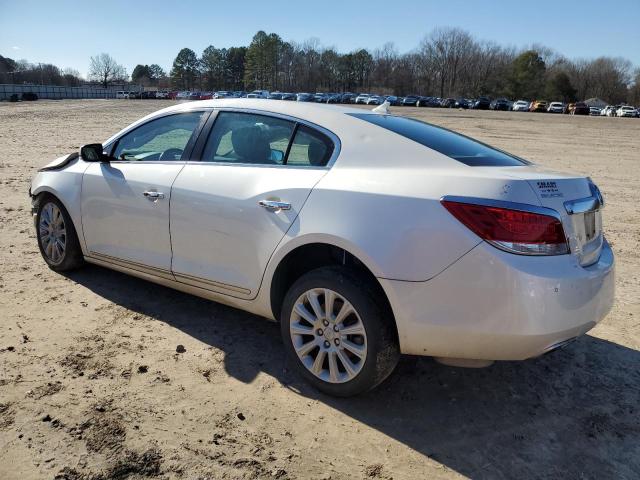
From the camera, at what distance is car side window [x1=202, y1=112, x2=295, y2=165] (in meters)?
3.47

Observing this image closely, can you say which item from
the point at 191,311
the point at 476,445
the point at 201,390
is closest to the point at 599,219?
the point at 476,445

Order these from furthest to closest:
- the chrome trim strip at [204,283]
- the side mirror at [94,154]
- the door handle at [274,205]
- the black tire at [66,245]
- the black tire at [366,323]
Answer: the black tire at [66,245] < the side mirror at [94,154] < the chrome trim strip at [204,283] < the door handle at [274,205] < the black tire at [366,323]

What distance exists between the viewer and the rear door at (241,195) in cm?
320

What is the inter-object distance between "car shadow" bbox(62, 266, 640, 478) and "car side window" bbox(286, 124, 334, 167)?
1331 mm

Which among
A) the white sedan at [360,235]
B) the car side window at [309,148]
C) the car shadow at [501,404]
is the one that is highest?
the car side window at [309,148]

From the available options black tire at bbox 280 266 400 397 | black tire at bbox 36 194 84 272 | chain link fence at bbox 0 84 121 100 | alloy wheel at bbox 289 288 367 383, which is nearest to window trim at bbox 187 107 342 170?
black tire at bbox 280 266 400 397

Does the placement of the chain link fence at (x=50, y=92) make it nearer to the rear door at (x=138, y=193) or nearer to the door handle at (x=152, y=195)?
the rear door at (x=138, y=193)

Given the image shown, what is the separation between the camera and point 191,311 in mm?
4316

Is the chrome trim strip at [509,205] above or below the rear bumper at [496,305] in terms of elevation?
above

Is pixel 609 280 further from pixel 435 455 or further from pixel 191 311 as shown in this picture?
pixel 191 311

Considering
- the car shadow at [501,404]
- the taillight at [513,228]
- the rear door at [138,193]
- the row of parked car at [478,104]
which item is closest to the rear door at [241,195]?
the rear door at [138,193]

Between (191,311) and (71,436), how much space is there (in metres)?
1.68

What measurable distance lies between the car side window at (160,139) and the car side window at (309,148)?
3.20ft

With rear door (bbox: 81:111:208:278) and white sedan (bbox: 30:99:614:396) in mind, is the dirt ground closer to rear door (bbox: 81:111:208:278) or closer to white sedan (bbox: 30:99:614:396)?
white sedan (bbox: 30:99:614:396)
